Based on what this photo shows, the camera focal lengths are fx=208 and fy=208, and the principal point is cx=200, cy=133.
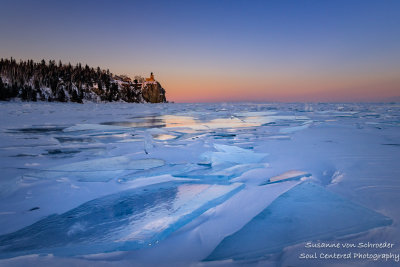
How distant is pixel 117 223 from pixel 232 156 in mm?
1648

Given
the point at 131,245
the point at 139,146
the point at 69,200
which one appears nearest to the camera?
the point at 131,245

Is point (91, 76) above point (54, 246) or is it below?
above

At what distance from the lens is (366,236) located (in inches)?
38.8

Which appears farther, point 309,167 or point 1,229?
point 309,167

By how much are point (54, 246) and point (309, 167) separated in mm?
2137

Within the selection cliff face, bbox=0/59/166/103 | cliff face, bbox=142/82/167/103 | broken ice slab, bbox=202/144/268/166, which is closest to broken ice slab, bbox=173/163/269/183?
broken ice slab, bbox=202/144/268/166

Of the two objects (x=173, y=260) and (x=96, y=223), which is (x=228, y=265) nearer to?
(x=173, y=260)

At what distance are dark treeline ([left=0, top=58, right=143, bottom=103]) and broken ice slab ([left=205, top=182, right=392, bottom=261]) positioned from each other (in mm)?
48049

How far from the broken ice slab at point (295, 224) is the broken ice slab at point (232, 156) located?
966 millimetres

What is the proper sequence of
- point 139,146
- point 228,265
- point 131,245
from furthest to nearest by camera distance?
point 139,146 < point 131,245 < point 228,265

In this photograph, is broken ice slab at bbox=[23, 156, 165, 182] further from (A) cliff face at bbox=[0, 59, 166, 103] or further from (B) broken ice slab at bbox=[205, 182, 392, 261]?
(A) cliff face at bbox=[0, 59, 166, 103]

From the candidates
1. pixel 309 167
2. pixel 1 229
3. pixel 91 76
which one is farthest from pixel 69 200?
pixel 91 76

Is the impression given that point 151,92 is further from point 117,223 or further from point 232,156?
point 117,223

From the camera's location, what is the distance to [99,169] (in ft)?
6.78
